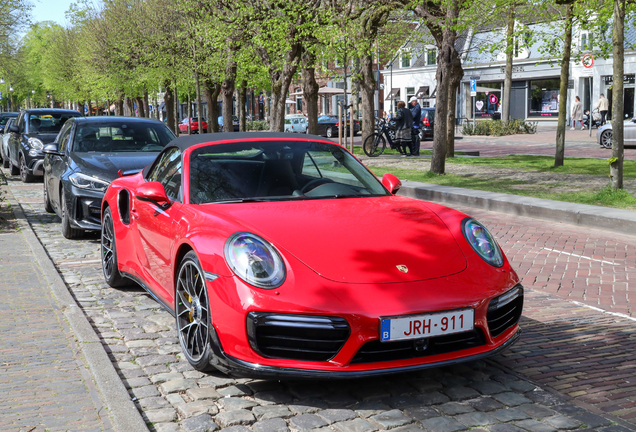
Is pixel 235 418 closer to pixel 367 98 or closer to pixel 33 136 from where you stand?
pixel 33 136

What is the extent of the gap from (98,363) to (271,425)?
1.31 meters

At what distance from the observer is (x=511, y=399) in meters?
3.62

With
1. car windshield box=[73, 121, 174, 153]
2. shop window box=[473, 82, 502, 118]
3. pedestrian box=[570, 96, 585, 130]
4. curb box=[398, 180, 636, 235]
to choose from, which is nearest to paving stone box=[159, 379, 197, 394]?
car windshield box=[73, 121, 174, 153]

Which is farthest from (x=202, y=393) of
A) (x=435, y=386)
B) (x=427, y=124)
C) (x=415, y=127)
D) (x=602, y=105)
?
(x=602, y=105)

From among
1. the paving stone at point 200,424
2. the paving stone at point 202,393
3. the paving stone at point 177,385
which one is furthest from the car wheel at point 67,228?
the paving stone at point 200,424

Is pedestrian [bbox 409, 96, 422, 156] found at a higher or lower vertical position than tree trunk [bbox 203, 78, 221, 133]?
lower

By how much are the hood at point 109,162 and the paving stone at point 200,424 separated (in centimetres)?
541

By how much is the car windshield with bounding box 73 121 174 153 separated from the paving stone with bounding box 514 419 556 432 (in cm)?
718

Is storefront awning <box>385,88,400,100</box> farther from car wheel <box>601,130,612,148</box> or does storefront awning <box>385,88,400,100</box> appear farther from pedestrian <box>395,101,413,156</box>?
pedestrian <box>395,101,413,156</box>

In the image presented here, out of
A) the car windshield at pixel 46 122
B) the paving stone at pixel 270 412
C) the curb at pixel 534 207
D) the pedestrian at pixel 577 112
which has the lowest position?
the paving stone at pixel 270 412

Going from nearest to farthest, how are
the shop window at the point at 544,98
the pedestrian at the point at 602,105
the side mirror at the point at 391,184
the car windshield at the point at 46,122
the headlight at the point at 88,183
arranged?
the side mirror at the point at 391,184
the headlight at the point at 88,183
the car windshield at the point at 46,122
the pedestrian at the point at 602,105
the shop window at the point at 544,98

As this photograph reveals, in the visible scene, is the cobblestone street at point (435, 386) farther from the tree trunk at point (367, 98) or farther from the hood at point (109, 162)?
the tree trunk at point (367, 98)

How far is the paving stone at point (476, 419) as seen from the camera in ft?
10.9

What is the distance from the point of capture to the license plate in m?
3.34
